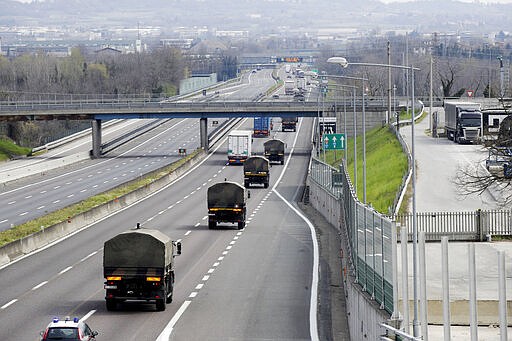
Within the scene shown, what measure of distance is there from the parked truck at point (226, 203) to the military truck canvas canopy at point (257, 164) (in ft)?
102

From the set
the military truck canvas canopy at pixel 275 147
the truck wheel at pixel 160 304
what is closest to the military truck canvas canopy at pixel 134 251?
the truck wheel at pixel 160 304

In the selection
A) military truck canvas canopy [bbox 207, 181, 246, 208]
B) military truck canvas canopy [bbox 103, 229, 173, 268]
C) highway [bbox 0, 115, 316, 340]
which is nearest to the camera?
highway [bbox 0, 115, 316, 340]

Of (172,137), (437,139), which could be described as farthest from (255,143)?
(437,139)

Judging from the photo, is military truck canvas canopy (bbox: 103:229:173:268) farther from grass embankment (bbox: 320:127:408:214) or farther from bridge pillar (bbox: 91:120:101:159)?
bridge pillar (bbox: 91:120:101:159)

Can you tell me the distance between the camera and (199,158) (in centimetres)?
12850

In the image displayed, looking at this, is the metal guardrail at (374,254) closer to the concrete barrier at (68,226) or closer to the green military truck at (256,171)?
the concrete barrier at (68,226)

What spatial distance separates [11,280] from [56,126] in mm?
152557

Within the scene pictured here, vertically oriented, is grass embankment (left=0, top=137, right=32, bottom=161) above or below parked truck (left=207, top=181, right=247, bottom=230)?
below

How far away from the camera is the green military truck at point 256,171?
94125 mm

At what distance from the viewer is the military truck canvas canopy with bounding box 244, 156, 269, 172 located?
9394cm

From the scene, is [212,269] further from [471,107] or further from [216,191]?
[471,107]

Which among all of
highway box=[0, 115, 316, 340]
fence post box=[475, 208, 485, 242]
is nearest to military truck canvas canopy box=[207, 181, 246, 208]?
highway box=[0, 115, 316, 340]

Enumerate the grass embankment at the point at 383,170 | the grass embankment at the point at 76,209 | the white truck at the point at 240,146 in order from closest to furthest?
the grass embankment at the point at 76,209, the grass embankment at the point at 383,170, the white truck at the point at 240,146

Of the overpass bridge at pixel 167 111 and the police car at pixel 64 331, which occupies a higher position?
the police car at pixel 64 331
